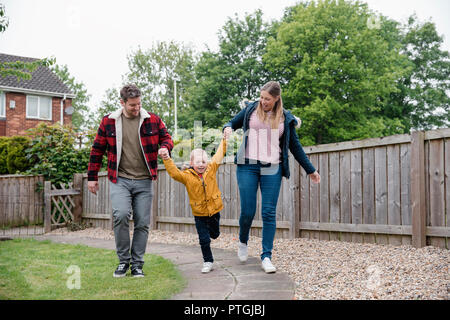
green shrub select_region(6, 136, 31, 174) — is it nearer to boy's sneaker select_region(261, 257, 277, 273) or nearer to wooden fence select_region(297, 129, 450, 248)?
wooden fence select_region(297, 129, 450, 248)

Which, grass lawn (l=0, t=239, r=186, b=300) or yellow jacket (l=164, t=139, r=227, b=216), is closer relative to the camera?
grass lawn (l=0, t=239, r=186, b=300)

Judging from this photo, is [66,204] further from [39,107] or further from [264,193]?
[39,107]

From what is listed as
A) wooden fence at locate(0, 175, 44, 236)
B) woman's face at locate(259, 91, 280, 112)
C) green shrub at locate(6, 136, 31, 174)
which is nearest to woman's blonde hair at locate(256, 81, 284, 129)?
woman's face at locate(259, 91, 280, 112)

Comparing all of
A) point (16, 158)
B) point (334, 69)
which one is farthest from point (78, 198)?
point (334, 69)

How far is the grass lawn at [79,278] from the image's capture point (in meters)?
2.90

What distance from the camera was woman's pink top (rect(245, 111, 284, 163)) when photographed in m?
3.57

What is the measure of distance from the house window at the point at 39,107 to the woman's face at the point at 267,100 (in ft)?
63.4

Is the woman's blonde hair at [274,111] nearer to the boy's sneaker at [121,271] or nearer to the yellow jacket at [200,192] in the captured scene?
the yellow jacket at [200,192]

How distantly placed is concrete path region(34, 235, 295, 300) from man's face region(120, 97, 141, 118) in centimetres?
153

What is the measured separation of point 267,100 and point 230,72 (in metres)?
21.8

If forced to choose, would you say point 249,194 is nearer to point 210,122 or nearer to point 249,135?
point 249,135

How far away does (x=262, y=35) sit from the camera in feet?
88.0
